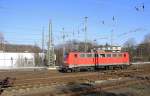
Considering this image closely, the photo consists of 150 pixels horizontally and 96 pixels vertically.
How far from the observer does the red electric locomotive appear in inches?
1772

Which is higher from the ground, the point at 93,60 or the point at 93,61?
the point at 93,60

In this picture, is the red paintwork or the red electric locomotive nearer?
the red paintwork

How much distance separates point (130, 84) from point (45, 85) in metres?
7.56

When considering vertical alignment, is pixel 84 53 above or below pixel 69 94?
above

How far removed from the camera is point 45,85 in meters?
27.0

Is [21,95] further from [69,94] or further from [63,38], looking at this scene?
[63,38]

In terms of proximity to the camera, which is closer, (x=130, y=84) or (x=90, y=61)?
(x=130, y=84)

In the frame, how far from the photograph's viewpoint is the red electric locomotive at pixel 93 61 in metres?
45.0

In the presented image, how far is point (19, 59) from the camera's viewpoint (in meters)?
71.1

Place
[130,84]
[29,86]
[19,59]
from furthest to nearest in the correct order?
1. [19,59]
2. [130,84]
3. [29,86]

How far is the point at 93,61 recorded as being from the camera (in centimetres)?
4747

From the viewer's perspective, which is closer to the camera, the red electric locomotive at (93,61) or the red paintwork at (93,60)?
the red paintwork at (93,60)

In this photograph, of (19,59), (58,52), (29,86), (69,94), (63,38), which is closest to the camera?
(69,94)

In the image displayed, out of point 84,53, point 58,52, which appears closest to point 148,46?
point 58,52
